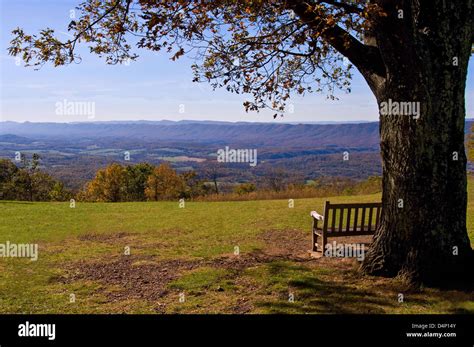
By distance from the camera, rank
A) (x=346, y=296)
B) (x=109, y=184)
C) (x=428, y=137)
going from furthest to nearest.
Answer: (x=109, y=184) → (x=428, y=137) → (x=346, y=296)

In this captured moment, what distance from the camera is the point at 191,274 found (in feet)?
28.8

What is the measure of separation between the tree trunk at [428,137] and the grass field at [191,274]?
0.75 metres

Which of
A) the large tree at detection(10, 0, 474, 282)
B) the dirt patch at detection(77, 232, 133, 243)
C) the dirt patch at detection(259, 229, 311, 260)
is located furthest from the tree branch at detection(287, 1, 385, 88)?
the dirt patch at detection(77, 232, 133, 243)

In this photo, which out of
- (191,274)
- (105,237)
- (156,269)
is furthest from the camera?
(105,237)

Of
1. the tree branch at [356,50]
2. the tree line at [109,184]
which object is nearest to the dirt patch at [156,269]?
the tree branch at [356,50]

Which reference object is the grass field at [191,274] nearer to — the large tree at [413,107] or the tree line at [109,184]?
the large tree at [413,107]

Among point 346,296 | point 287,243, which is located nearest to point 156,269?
point 287,243

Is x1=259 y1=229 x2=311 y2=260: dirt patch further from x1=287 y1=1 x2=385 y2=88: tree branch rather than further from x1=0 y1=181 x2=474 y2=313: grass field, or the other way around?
x1=287 y1=1 x2=385 y2=88: tree branch

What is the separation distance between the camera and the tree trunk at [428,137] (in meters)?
6.79

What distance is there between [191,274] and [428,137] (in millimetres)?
5220

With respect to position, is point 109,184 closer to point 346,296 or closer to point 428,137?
point 346,296
